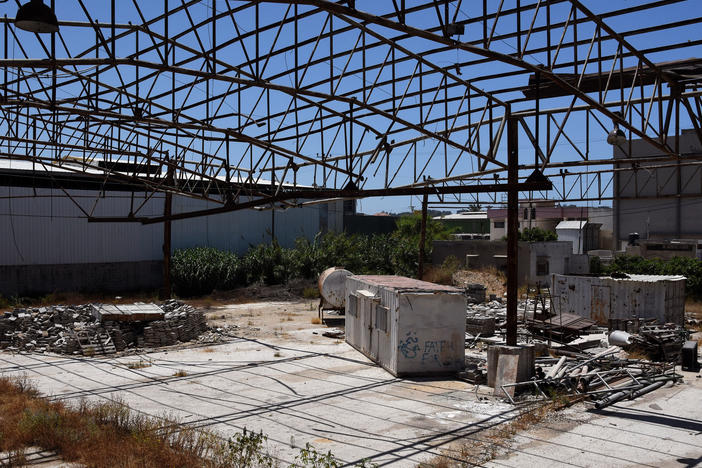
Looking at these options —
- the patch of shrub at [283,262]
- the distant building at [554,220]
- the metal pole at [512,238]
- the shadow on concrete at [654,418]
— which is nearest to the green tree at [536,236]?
the distant building at [554,220]

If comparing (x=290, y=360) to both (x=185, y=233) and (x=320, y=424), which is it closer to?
(x=320, y=424)

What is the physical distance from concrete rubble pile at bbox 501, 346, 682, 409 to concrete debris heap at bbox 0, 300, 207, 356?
13.3m

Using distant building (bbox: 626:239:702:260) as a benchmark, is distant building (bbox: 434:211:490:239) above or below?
above

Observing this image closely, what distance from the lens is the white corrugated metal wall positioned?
33.0m

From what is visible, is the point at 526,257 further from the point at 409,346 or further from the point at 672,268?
the point at 409,346

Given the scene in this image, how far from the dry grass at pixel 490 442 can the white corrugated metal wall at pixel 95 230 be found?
24071 millimetres

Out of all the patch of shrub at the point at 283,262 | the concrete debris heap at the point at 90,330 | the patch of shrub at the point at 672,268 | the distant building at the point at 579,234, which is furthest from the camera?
the distant building at the point at 579,234

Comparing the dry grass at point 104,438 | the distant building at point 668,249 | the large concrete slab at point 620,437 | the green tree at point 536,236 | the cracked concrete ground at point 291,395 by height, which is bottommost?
the cracked concrete ground at point 291,395

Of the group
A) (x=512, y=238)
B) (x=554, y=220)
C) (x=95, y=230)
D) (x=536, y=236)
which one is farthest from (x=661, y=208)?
(x=95, y=230)

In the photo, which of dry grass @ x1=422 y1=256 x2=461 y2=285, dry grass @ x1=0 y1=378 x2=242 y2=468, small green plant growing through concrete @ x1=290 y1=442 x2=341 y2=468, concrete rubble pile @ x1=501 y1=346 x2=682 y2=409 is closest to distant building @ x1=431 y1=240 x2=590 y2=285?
dry grass @ x1=422 y1=256 x2=461 y2=285

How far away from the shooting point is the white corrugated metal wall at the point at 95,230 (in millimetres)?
33000

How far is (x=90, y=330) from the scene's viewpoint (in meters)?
21.6

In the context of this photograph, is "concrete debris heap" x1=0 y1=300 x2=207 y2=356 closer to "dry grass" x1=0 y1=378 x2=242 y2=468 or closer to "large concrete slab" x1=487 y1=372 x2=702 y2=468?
"dry grass" x1=0 y1=378 x2=242 y2=468

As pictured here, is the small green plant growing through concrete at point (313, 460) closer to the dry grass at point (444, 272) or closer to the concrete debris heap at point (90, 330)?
the concrete debris heap at point (90, 330)
